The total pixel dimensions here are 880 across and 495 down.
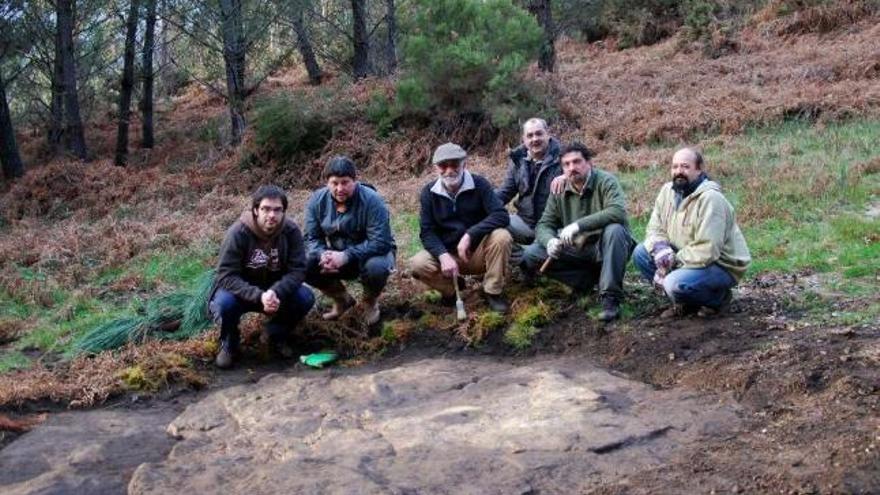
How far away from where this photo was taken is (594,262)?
6793 millimetres

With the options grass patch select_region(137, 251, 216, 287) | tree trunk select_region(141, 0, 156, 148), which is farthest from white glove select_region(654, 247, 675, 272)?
tree trunk select_region(141, 0, 156, 148)

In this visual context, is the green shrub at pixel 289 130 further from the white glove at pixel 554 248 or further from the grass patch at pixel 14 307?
the white glove at pixel 554 248

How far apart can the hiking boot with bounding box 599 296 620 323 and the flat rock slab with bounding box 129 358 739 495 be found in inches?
20.9

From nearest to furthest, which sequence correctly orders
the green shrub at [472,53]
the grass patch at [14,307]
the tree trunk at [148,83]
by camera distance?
the grass patch at [14,307] → the green shrub at [472,53] → the tree trunk at [148,83]

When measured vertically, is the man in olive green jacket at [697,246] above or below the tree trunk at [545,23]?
below

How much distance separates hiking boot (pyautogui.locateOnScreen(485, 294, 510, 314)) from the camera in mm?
6938

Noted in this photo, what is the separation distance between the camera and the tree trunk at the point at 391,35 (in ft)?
56.0

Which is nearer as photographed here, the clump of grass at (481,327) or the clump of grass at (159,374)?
the clump of grass at (159,374)

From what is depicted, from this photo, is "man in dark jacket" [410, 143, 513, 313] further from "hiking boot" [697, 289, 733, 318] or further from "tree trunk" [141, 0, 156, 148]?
"tree trunk" [141, 0, 156, 148]

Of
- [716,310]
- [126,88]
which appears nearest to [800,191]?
[716,310]

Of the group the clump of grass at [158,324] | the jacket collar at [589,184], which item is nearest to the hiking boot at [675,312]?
the jacket collar at [589,184]

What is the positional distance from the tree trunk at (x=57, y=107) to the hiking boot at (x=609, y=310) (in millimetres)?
13815

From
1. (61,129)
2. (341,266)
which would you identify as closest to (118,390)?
(341,266)

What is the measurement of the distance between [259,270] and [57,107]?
1422cm
